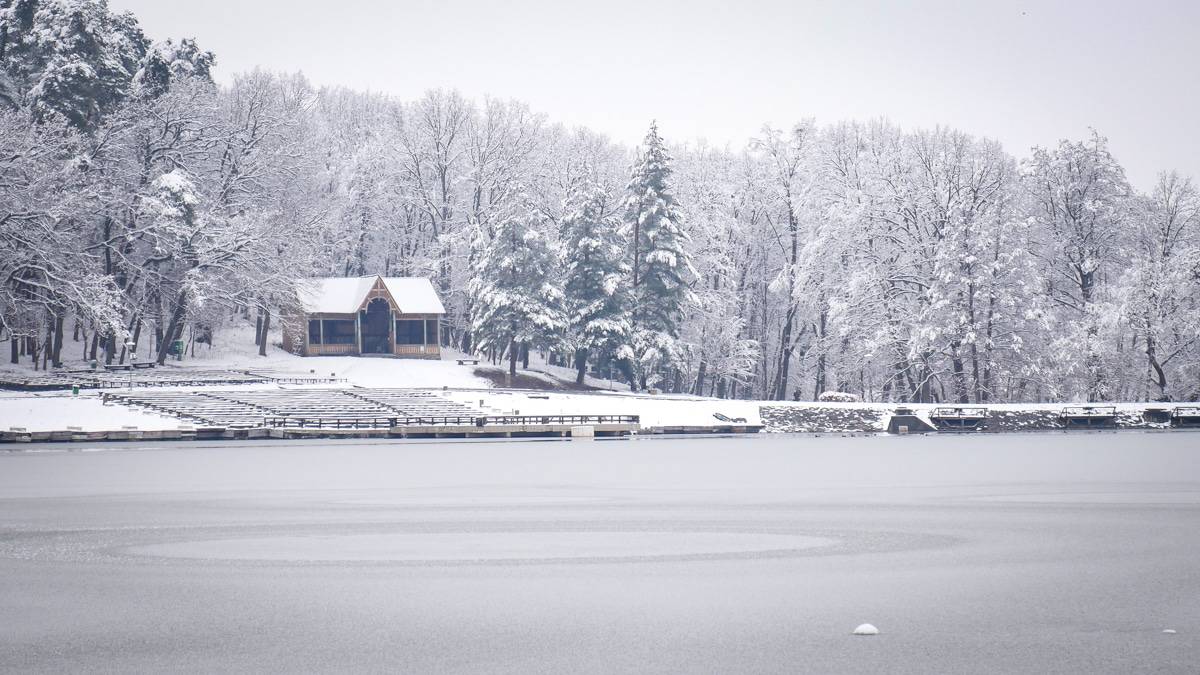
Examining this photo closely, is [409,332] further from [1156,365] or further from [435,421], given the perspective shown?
[1156,365]

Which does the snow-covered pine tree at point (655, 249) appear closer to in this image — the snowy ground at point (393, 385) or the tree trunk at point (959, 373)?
the snowy ground at point (393, 385)

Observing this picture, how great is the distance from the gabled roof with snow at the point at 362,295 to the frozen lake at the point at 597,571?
131ft

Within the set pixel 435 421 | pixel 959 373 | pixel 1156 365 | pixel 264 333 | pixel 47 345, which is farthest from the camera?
pixel 264 333

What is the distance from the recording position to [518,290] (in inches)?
2346

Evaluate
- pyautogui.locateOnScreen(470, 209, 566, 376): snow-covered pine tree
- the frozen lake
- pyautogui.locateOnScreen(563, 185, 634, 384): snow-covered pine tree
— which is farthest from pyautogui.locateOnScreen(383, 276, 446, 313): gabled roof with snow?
the frozen lake

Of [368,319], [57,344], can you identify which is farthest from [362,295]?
[57,344]

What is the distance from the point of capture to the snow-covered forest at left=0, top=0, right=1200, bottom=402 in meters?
50.4

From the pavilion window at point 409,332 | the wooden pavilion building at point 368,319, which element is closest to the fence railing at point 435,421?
the wooden pavilion building at point 368,319

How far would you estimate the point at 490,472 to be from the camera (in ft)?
91.2

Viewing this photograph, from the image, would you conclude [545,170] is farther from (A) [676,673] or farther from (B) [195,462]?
(A) [676,673]

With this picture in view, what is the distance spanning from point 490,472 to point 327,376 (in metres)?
33.1

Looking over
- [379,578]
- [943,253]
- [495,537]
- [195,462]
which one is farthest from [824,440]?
[379,578]

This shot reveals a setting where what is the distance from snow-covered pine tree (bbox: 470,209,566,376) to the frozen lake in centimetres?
3190

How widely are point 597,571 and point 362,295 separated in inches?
2199
